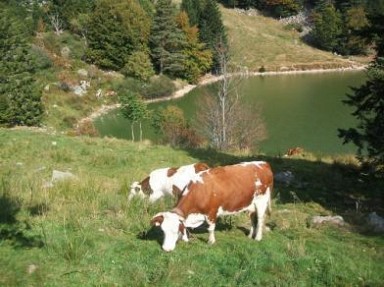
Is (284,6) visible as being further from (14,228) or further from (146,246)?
(14,228)

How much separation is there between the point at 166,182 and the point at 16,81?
127 ft

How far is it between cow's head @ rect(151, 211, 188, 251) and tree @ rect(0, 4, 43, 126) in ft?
128

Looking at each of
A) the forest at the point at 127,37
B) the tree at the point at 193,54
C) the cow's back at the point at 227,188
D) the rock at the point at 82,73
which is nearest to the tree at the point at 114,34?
the forest at the point at 127,37

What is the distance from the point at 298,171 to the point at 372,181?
2955mm

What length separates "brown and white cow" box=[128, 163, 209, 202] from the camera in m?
12.2

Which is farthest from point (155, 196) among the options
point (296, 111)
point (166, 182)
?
point (296, 111)

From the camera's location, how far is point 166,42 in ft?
247

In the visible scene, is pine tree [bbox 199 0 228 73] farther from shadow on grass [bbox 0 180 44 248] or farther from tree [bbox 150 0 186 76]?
shadow on grass [bbox 0 180 44 248]

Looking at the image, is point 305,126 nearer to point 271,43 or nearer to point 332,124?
point 332,124

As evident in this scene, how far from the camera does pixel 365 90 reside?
43.1ft

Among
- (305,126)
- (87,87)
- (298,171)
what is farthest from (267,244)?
(87,87)

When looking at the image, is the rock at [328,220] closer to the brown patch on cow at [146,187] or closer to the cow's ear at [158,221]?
the brown patch on cow at [146,187]

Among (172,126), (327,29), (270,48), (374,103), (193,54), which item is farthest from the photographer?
(327,29)

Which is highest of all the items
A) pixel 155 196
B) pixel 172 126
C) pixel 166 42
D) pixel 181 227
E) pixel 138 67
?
pixel 181 227
